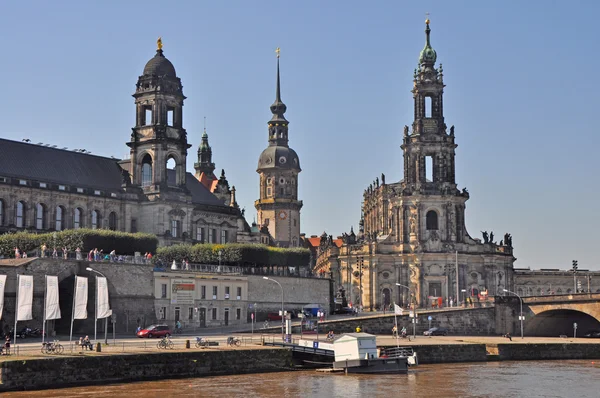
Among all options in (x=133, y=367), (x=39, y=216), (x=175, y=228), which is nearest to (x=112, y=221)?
(x=175, y=228)

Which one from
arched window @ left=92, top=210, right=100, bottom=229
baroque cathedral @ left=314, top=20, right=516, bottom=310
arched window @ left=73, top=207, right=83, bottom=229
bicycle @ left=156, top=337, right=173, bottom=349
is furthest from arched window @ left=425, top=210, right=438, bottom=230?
bicycle @ left=156, top=337, right=173, bottom=349

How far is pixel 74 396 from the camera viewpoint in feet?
173

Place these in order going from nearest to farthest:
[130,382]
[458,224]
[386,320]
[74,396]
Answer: [74,396]
[130,382]
[386,320]
[458,224]

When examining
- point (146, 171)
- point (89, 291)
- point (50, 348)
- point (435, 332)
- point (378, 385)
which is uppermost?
point (146, 171)

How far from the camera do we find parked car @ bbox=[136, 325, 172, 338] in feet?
243

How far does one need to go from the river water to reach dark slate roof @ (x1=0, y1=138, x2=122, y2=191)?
40.4m

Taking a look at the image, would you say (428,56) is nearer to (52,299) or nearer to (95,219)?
(95,219)

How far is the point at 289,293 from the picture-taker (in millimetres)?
99500

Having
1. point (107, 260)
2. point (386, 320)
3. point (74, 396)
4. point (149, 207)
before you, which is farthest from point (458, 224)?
point (74, 396)

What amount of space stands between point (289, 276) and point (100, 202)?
64.9ft

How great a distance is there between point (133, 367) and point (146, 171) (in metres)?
48.8

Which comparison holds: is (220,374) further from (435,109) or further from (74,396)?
(435,109)

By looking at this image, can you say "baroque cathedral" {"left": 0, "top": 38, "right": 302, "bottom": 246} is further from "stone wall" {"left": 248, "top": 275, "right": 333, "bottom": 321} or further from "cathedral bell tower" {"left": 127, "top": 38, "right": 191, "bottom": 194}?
"stone wall" {"left": 248, "top": 275, "right": 333, "bottom": 321}

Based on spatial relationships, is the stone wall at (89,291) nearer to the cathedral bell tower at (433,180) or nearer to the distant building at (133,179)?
the distant building at (133,179)
